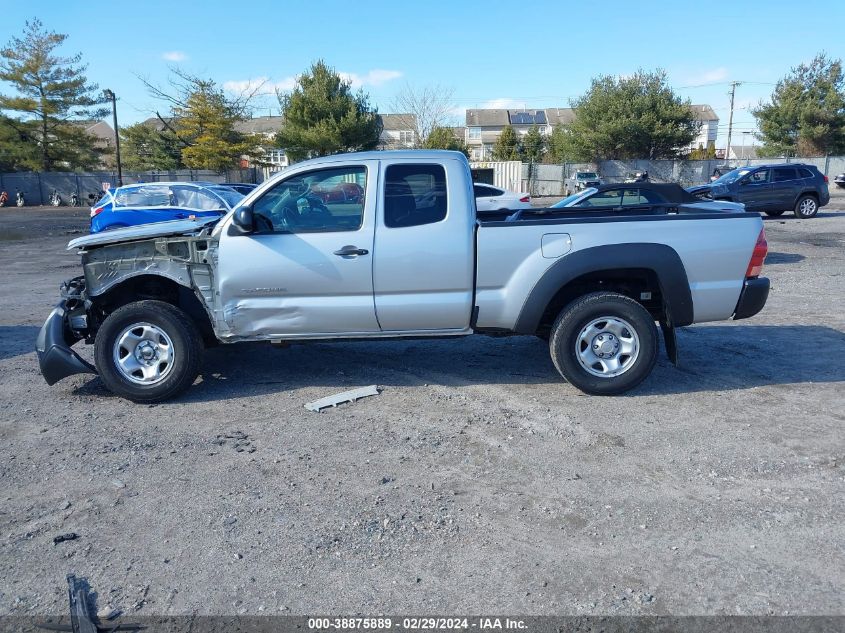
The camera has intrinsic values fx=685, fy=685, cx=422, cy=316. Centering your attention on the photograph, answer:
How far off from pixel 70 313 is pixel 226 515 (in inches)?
119

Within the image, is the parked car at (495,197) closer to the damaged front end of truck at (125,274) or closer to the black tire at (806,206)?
the black tire at (806,206)

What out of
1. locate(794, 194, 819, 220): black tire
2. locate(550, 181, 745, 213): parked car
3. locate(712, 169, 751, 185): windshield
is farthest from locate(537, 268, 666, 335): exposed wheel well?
locate(794, 194, 819, 220): black tire

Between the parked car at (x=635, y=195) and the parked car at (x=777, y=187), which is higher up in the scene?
the parked car at (x=777, y=187)

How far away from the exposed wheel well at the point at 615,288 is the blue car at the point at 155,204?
12006 mm

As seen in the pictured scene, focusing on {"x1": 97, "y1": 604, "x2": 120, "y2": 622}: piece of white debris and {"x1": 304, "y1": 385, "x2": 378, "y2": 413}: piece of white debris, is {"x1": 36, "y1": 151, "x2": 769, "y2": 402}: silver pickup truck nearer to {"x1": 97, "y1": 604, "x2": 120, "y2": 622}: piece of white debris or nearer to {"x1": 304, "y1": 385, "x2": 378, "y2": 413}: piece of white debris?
{"x1": 304, "y1": 385, "x2": 378, "y2": 413}: piece of white debris

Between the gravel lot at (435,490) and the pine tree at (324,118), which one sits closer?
the gravel lot at (435,490)

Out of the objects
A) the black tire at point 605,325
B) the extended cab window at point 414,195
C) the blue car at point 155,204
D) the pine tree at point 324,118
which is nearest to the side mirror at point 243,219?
the extended cab window at point 414,195

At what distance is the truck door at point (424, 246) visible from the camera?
5438 millimetres

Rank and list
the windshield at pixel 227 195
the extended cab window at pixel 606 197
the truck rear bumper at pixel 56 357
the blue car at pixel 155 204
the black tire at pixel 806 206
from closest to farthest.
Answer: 1. the truck rear bumper at pixel 56 357
2. the extended cab window at pixel 606 197
3. the blue car at pixel 155 204
4. the windshield at pixel 227 195
5. the black tire at pixel 806 206

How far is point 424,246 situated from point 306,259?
941 mm

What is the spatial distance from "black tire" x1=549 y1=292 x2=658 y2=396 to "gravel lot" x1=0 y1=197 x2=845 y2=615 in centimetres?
17

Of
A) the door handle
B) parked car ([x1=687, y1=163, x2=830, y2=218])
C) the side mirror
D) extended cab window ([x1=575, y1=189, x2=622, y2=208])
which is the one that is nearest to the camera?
the side mirror

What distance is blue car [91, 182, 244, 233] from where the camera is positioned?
53.4 ft

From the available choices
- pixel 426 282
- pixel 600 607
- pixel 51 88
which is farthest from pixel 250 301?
pixel 51 88
